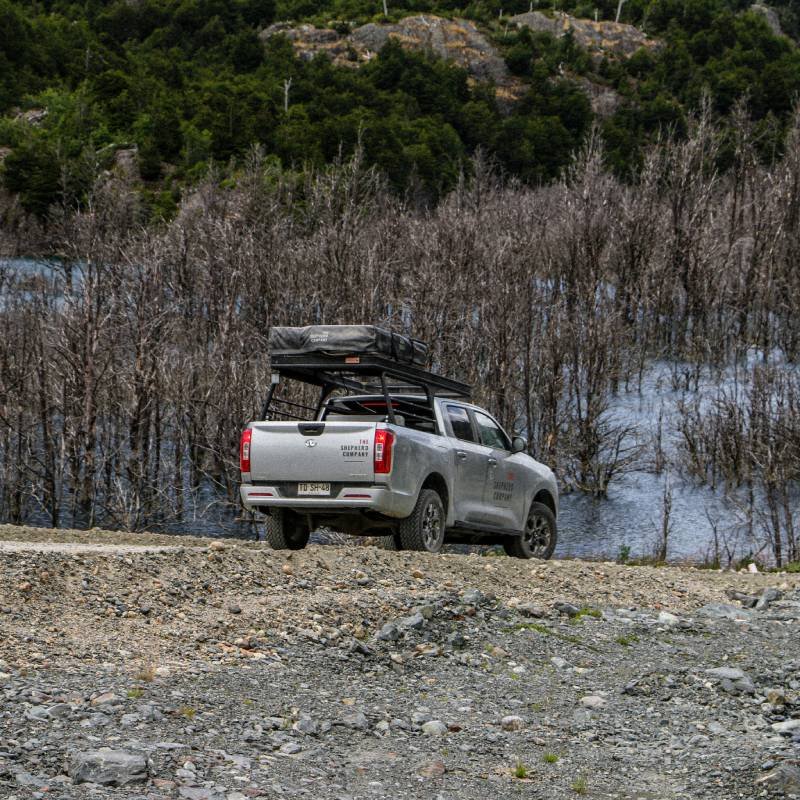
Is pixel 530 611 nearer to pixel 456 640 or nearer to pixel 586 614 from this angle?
pixel 586 614

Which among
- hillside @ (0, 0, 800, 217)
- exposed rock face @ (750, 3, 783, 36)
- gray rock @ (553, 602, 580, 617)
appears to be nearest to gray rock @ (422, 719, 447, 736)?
gray rock @ (553, 602, 580, 617)

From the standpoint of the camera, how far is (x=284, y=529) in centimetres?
1373

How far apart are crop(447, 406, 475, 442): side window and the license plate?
7.00ft

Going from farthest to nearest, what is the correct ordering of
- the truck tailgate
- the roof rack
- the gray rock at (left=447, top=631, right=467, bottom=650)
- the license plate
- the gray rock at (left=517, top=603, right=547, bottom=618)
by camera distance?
1. the roof rack
2. the license plate
3. the truck tailgate
4. the gray rock at (left=517, top=603, right=547, bottom=618)
5. the gray rock at (left=447, top=631, right=467, bottom=650)

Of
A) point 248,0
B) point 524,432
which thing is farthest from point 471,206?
point 248,0

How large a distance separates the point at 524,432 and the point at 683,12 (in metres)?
84.5

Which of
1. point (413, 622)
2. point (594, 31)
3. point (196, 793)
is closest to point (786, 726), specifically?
point (413, 622)

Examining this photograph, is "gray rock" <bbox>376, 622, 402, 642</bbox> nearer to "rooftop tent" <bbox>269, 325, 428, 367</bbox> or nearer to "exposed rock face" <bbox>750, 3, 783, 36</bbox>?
"rooftop tent" <bbox>269, 325, 428, 367</bbox>

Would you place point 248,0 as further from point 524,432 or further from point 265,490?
point 265,490

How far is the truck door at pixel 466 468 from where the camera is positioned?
13.9 m

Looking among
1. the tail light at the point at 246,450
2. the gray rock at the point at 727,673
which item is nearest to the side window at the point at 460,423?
the tail light at the point at 246,450

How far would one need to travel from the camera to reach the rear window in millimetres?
14102

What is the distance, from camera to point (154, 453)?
35125mm

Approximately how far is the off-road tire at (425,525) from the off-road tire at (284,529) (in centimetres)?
150
